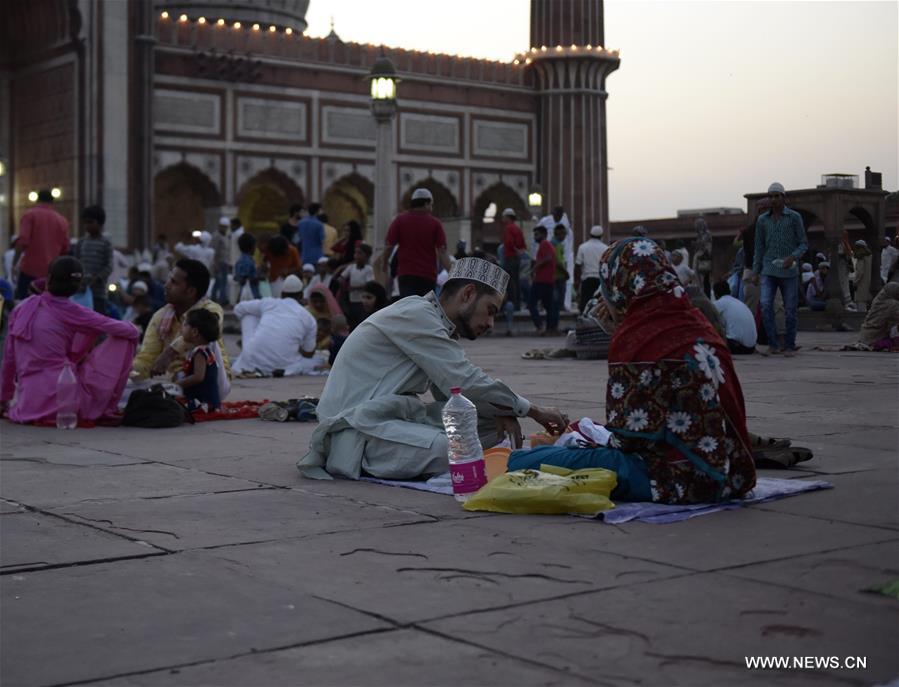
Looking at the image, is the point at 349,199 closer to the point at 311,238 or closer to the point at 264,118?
the point at 264,118

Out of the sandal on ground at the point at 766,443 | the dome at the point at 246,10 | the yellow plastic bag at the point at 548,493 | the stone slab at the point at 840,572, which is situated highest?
the dome at the point at 246,10

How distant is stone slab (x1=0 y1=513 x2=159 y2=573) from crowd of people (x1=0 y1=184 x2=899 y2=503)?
3.45ft

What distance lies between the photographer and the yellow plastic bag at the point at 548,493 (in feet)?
11.5

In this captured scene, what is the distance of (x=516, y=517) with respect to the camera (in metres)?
3.52

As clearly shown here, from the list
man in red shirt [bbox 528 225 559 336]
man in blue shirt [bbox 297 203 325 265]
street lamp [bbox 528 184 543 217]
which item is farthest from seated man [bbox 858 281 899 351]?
street lamp [bbox 528 184 543 217]

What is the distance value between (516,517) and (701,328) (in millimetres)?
728

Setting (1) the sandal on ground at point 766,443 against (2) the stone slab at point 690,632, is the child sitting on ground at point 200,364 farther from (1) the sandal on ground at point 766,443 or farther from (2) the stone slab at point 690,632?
(2) the stone slab at point 690,632

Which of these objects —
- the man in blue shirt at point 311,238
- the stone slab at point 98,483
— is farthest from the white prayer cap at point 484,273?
the man in blue shirt at point 311,238

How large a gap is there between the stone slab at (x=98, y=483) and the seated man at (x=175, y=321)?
5.88 feet

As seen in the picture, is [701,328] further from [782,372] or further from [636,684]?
[782,372]

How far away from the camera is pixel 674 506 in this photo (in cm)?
357

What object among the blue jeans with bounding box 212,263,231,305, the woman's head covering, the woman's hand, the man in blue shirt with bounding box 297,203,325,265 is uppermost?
the man in blue shirt with bounding box 297,203,325,265

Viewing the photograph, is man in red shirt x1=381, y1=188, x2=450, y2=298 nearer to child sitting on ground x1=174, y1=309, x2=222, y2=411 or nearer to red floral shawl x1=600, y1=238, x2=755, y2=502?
child sitting on ground x1=174, y1=309, x2=222, y2=411

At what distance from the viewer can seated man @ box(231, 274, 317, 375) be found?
912cm
